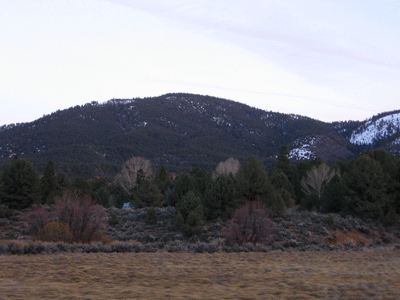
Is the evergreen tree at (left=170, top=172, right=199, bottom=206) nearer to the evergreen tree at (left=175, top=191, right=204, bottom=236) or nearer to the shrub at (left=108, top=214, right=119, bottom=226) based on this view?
the evergreen tree at (left=175, top=191, right=204, bottom=236)

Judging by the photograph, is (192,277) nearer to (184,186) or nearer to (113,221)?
(113,221)

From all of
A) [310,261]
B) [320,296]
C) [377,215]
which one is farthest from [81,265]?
[377,215]

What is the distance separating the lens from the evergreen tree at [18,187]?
108 feet

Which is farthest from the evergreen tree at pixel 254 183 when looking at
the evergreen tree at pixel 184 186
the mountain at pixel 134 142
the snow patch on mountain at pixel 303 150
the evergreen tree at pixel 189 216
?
the snow patch on mountain at pixel 303 150

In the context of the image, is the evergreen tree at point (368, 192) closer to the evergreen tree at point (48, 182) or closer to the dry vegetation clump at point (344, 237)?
the dry vegetation clump at point (344, 237)

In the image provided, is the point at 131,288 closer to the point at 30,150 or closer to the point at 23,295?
the point at 23,295

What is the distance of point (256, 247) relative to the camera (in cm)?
1557

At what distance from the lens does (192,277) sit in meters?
8.61

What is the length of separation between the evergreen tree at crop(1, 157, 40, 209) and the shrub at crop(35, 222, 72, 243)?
18884mm

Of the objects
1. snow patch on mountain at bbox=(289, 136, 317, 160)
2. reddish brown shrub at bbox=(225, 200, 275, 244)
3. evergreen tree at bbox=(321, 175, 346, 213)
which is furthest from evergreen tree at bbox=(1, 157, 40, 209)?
snow patch on mountain at bbox=(289, 136, 317, 160)

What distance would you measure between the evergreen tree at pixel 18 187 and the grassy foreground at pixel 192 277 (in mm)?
24800

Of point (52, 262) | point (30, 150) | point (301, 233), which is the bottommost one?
point (301, 233)

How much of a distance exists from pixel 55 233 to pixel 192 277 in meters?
10.6

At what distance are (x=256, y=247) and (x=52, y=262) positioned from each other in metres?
8.98
